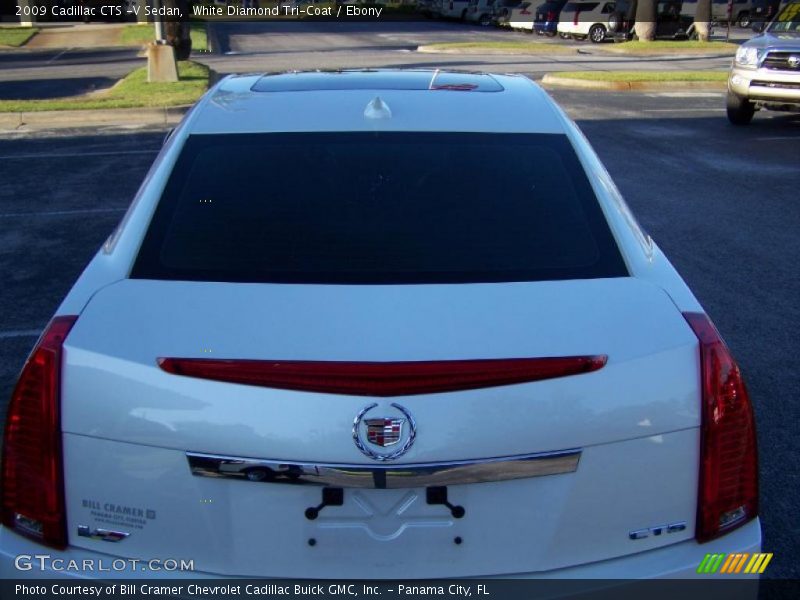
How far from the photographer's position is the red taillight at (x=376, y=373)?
2.41 meters

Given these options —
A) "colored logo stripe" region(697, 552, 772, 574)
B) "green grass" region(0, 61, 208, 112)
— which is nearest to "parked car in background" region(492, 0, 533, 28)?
"green grass" region(0, 61, 208, 112)

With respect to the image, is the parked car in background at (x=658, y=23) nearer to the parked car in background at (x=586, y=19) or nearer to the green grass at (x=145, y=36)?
the parked car in background at (x=586, y=19)

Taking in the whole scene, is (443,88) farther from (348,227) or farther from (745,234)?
(745,234)

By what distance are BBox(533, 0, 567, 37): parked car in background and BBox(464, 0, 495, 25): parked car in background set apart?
9734mm

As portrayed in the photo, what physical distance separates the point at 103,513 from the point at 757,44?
1595 centimetres

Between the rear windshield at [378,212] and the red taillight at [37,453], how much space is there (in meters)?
0.46

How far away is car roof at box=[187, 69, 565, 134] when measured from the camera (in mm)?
3512

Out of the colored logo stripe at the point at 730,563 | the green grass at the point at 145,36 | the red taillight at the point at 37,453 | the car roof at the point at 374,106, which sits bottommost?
the green grass at the point at 145,36

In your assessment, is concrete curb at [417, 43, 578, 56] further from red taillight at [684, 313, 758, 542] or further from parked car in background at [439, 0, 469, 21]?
red taillight at [684, 313, 758, 542]

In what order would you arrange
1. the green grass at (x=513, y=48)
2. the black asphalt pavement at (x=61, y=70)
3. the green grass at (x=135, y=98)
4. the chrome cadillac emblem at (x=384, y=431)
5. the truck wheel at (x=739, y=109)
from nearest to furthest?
the chrome cadillac emblem at (x=384, y=431)
the truck wheel at (x=739, y=109)
the green grass at (x=135, y=98)
the black asphalt pavement at (x=61, y=70)
the green grass at (x=513, y=48)

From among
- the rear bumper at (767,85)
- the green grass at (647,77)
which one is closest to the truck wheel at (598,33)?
the green grass at (647,77)

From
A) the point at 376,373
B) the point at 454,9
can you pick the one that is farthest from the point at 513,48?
the point at 376,373

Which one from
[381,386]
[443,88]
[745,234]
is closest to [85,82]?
[745,234]

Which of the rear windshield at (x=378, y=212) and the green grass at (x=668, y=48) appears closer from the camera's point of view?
the rear windshield at (x=378, y=212)
